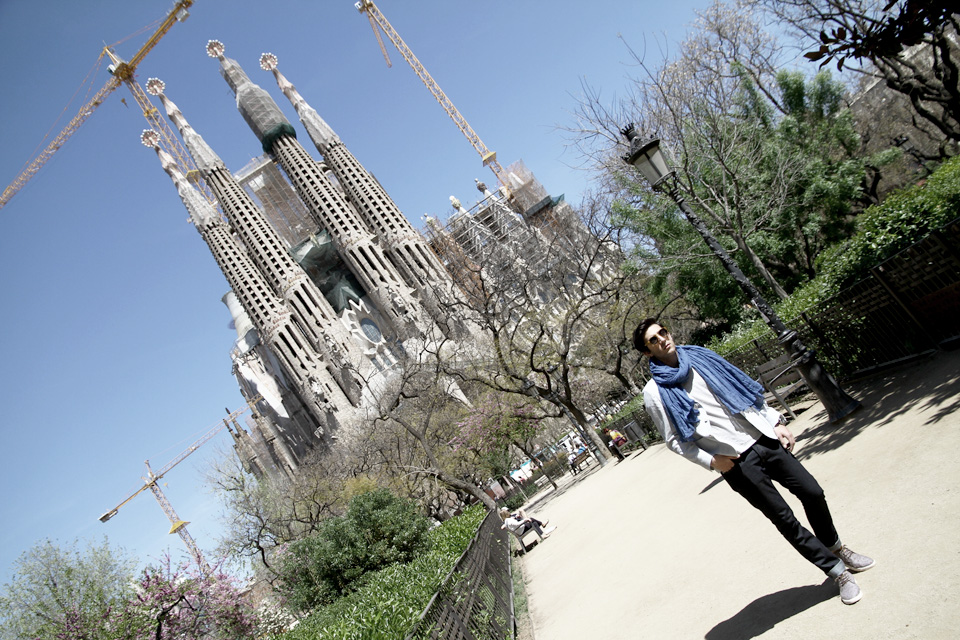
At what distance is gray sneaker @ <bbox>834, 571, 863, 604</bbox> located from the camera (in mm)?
3150

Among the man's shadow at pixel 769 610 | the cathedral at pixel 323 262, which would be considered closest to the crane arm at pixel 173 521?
the cathedral at pixel 323 262

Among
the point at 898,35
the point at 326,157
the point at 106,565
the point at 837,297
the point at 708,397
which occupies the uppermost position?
the point at 326,157

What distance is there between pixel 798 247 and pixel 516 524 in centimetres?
1281

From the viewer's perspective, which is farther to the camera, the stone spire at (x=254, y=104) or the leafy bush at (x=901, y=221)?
the stone spire at (x=254, y=104)

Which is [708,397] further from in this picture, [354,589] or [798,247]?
[798,247]

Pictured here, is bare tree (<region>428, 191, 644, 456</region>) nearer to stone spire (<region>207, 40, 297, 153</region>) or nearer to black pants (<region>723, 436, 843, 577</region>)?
black pants (<region>723, 436, 843, 577</region>)

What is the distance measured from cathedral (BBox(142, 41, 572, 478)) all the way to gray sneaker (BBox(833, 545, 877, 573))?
3994cm

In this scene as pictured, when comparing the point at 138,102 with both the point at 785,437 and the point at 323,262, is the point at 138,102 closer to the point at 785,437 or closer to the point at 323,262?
the point at 323,262

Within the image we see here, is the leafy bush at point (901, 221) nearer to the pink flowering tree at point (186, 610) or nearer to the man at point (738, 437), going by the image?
the man at point (738, 437)

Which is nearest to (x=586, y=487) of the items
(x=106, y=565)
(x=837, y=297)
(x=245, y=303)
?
(x=837, y=297)

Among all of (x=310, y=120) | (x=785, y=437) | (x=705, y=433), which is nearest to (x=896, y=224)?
(x=785, y=437)

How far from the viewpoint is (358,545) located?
11.0 metres

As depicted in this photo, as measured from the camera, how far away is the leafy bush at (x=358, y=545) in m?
11.1

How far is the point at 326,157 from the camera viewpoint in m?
53.8
